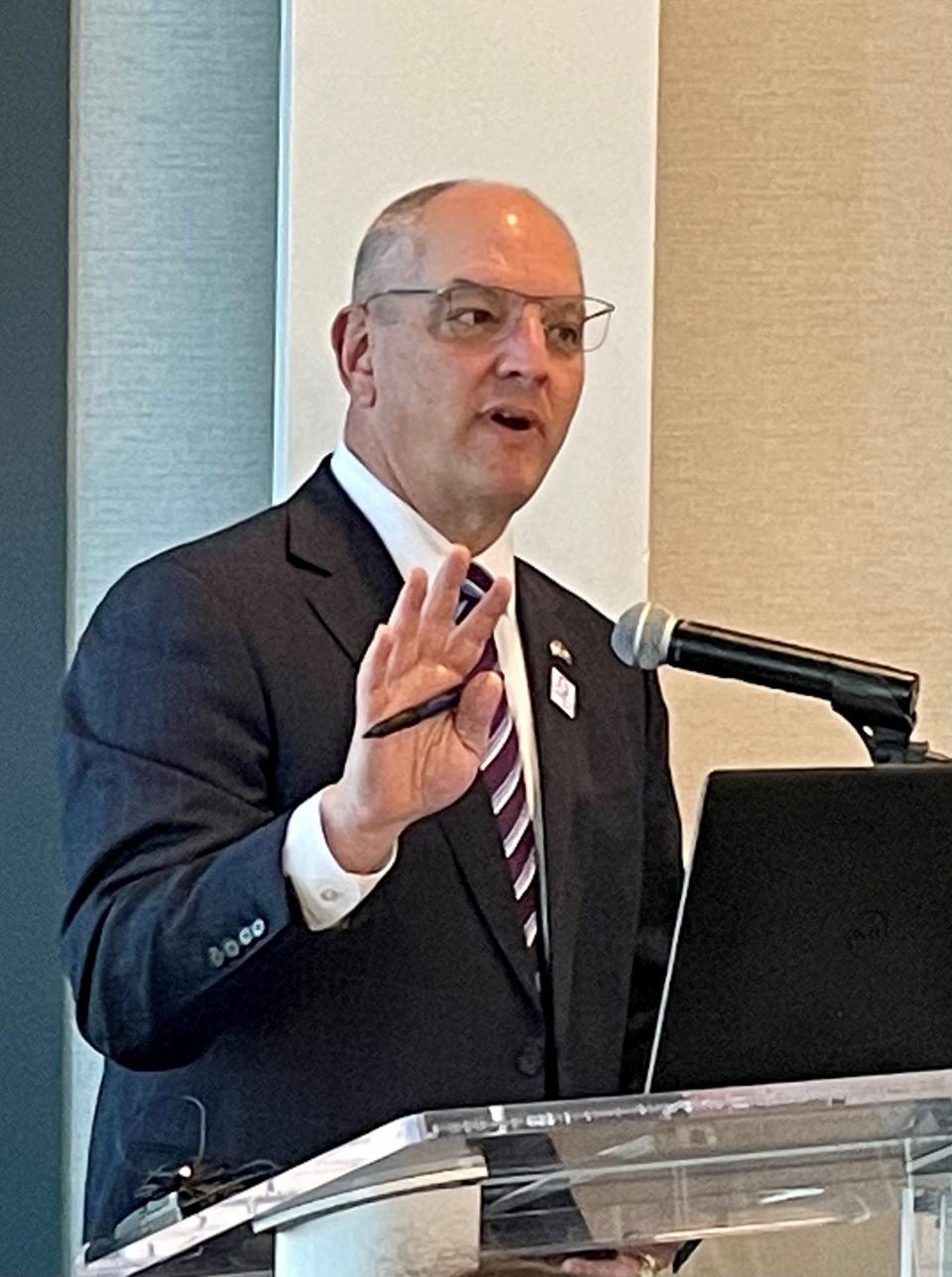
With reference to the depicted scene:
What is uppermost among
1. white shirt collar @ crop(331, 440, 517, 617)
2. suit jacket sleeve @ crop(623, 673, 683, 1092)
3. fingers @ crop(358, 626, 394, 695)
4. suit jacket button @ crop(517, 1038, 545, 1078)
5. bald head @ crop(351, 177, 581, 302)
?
bald head @ crop(351, 177, 581, 302)

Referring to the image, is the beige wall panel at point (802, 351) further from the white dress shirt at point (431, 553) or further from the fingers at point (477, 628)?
the fingers at point (477, 628)

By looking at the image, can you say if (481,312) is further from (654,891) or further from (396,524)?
(654,891)

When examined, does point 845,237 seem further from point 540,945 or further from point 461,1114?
point 461,1114

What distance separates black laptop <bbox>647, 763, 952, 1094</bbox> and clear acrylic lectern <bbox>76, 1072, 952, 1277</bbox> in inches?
7.4

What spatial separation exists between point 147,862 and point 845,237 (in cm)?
133

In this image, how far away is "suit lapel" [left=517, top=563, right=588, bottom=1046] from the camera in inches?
65.4

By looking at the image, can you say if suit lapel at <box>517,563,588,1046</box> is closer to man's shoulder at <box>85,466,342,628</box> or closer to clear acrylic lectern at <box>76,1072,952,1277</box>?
man's shoulder at <box>85,466,342,628</box>

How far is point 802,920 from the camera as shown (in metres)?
1.24

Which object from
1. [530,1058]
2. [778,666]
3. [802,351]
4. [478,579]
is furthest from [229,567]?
[802,351]

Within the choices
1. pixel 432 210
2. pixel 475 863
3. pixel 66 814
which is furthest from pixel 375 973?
pixel 432 210

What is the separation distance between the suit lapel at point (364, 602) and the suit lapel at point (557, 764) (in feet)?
0.14

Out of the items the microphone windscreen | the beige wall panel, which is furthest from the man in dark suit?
the beige wall panel

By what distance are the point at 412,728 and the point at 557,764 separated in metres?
0.40

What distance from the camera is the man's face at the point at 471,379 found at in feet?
5.65
